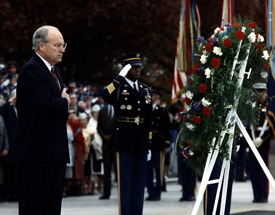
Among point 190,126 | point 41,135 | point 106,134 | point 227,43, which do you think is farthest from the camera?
point 106,134

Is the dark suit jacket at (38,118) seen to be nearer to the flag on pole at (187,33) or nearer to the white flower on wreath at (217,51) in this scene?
the white flower on wreath at (217,51)

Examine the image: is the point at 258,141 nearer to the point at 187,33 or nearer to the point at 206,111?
the point at 187,33

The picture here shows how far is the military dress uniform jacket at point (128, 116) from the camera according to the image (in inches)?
299

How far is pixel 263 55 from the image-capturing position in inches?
253

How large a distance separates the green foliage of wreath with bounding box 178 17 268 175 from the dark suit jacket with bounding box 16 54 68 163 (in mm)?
1777

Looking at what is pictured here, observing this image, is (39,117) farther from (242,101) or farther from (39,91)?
(242,101)

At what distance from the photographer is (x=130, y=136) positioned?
7.63 meters

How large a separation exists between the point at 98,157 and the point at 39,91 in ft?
27.6

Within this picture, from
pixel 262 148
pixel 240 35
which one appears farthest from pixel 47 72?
→ pixel 262 148

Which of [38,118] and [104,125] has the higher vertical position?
[104,125]

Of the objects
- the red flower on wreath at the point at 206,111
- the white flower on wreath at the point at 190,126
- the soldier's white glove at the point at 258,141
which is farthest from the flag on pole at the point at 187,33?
the red flower on wreath at the point at 206,111

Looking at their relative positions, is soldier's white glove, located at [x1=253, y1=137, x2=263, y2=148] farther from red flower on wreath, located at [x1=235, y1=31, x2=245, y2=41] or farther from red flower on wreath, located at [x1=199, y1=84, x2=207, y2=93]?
red flower on wreath, located at [x1=235, y1=31, x2=245, y2=41]

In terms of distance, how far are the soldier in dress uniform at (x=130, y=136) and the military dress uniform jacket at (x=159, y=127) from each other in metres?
4.51

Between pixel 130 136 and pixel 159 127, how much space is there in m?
5.02
